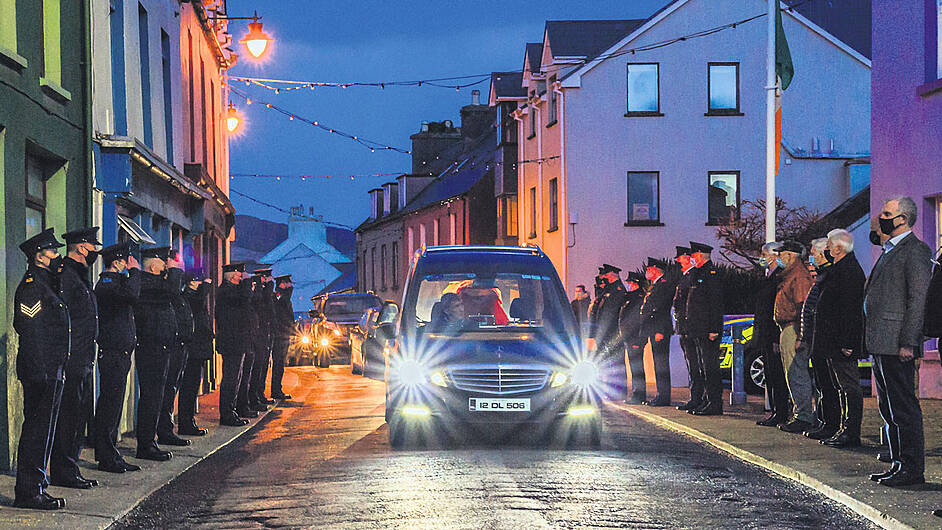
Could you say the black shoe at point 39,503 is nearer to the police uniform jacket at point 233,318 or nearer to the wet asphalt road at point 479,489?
the wet asphalt road at point 479,489

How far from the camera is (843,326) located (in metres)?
12.6

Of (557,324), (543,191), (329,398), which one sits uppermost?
(543,191)

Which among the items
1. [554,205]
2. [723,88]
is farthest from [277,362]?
[723,88]

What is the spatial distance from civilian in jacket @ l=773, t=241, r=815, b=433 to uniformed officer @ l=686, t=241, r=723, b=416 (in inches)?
79.3

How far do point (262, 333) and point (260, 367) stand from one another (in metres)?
0.82

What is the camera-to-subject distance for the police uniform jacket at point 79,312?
10.1m

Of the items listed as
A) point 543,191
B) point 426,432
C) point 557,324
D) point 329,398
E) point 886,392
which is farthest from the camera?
point 543,191

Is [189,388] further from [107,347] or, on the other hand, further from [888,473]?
[888,473]

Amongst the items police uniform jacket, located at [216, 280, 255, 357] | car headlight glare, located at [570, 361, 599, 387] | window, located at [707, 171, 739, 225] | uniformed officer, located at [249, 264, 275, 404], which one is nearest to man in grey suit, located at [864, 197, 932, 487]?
car headlight glare, located at [570, 361, 599, 387]

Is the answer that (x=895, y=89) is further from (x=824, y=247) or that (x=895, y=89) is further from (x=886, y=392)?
(x=886, y=392)

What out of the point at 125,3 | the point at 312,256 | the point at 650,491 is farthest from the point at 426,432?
the point at 312,256

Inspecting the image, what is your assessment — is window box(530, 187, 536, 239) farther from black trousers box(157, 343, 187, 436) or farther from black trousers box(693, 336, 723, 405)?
black trousers box(157, 343, 187, 436)

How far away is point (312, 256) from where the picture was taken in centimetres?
10375

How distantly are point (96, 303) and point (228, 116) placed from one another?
24333 millimetres
